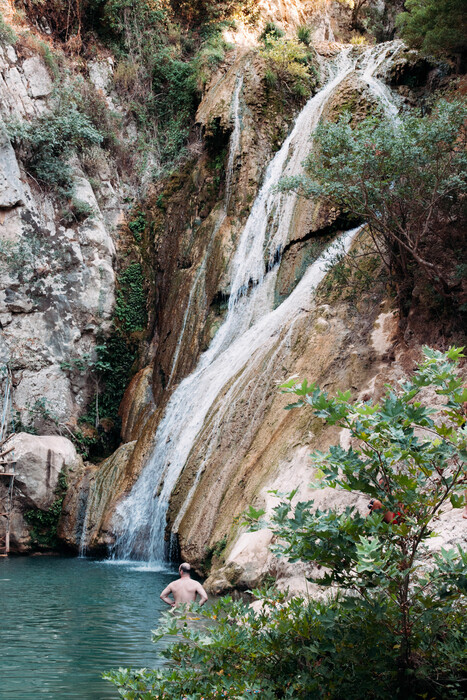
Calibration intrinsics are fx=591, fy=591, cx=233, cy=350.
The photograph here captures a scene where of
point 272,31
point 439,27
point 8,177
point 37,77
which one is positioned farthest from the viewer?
point 272,31

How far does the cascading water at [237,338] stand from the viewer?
1360 cm

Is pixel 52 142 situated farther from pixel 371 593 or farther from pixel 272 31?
pixel 371 593

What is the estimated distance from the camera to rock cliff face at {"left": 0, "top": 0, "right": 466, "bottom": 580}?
427 inches

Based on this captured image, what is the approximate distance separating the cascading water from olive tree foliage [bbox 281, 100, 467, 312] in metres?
2.48

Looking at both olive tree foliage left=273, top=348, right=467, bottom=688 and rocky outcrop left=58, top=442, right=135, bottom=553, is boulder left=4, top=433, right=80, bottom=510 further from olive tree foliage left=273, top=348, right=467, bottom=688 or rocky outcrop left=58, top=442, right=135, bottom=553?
olive tree foliage left=273, top=348, right=467, bottom=688

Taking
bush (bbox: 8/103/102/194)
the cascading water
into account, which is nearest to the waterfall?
the cascading water

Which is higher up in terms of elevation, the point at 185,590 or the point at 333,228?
the point at 333,228

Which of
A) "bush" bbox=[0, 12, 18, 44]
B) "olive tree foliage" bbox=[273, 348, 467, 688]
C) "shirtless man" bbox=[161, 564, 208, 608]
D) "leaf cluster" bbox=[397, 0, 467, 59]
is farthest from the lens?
"bush" bbox=[0, 12, 18, 44]

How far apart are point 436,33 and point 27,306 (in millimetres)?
14948

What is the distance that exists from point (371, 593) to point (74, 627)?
522cm

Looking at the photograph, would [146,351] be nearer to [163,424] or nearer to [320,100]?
[163,424]

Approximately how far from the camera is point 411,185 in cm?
981

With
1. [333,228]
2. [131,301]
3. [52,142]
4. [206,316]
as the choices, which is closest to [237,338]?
[206,316]

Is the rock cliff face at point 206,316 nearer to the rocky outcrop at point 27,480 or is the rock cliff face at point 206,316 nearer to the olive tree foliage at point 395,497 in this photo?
the rocky outcrop at point 27,480
